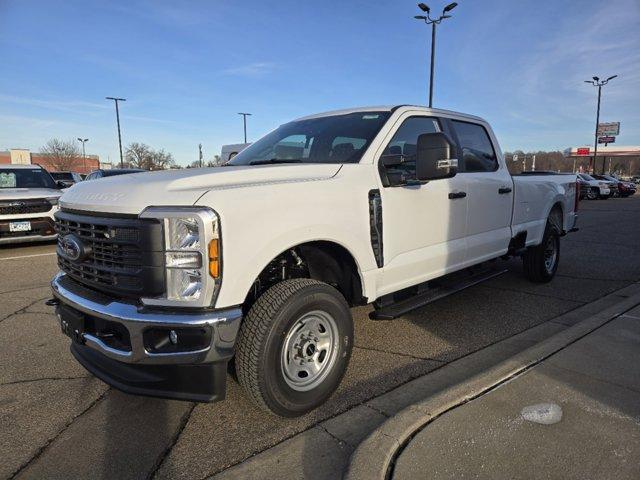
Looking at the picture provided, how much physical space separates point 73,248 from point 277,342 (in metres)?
1.34

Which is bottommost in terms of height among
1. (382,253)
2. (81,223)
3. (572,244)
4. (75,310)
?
(572,244)

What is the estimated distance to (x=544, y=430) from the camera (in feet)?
8.39

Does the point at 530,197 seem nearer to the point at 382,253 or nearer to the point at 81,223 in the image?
the point at 382,253

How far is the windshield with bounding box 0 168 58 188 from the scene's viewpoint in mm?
9727

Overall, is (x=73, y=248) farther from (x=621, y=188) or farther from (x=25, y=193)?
(x=621, y=188)

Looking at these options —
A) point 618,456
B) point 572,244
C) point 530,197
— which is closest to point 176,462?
point 618,456

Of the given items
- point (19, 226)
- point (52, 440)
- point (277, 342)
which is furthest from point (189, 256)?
point (19, 226)

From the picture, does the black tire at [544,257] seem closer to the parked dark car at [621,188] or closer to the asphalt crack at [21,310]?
the asphalt crack at [21,310]

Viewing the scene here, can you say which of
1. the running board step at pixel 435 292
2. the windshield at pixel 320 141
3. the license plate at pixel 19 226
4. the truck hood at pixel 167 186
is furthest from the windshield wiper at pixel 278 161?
the license plate at pixel 19 226

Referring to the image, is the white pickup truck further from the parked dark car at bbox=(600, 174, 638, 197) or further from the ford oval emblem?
the parked dark car at bbox=(600, 174, 638, 197)

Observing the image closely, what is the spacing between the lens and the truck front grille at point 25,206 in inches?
331

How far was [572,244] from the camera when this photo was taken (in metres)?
Result: 9.65

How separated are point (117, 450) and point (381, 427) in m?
1.45

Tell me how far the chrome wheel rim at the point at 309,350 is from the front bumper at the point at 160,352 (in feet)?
1.42
